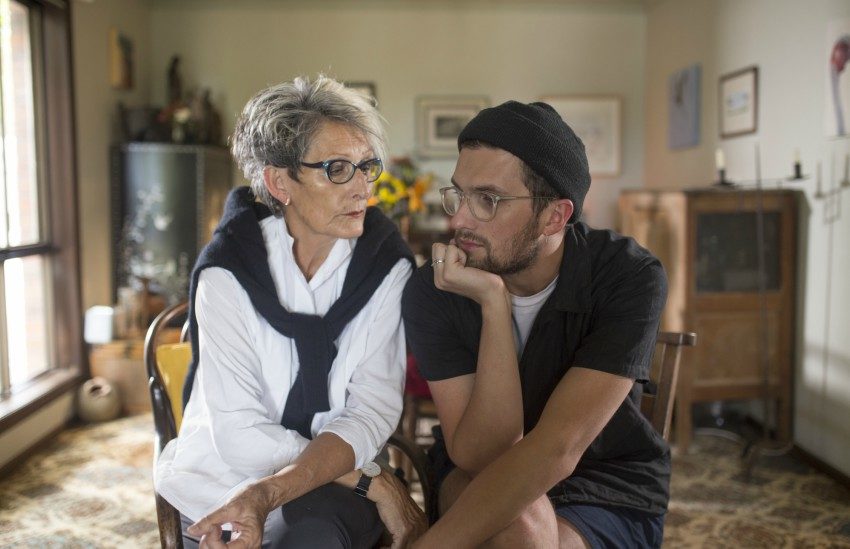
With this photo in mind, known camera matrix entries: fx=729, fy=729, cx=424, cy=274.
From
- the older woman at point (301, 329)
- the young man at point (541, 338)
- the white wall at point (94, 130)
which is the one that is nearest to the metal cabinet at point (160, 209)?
the white wall at point (94, 130)

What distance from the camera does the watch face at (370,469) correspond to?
4.83ft

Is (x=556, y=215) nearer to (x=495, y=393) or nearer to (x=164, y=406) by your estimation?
(x=495, y=393)

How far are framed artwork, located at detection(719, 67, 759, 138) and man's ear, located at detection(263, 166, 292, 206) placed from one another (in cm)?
→ 303

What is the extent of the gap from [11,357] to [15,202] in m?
0.78

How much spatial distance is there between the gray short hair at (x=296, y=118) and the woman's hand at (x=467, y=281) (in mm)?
348

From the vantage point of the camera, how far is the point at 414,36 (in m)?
5.52

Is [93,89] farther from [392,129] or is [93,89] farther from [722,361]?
[722,361]

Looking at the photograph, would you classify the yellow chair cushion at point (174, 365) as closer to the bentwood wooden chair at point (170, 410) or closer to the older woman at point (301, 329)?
the bentwood wooden chair at point (170, 410)

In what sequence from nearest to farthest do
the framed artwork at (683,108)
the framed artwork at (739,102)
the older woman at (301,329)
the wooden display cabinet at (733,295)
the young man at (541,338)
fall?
the young man at (541,338)
the older woman at (301,329)
the wooden display cabinet at (733,295)
the framed artwork at (739,102)
the framed artwork at (683,108)

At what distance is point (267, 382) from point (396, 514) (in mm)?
394

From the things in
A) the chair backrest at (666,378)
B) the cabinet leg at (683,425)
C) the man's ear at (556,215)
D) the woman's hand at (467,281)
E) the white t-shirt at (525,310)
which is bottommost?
the cabinet leg at (683,425)

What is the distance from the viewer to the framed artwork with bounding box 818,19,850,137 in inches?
119

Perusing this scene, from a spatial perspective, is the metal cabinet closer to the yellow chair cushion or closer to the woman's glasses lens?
the yellow chair cushion

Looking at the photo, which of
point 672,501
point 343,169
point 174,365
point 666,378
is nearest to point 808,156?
point 672,501
